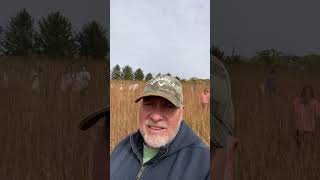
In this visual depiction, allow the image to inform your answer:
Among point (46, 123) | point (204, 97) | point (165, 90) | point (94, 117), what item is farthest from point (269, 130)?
point (204, 97)

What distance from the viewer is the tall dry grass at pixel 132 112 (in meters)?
2.80

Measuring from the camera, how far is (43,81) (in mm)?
1854

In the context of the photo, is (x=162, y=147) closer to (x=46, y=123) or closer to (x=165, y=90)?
(x=165, y=90)

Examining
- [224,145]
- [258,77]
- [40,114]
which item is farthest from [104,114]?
[258,77]

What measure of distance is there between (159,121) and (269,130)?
2.15 ft

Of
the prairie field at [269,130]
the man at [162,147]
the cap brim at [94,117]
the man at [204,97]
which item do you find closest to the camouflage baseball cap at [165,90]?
the man at [162,147]

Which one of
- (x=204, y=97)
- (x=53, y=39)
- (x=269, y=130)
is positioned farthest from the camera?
(x=204, y=97)

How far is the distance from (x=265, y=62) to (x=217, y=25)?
0.26 meters

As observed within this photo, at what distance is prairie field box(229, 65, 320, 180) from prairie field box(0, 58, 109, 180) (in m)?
0.61

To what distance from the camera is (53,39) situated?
6.20 feet

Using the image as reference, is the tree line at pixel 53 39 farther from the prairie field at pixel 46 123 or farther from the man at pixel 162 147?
the man at pixel 162 147

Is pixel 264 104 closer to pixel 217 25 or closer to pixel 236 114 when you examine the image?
pixel 236 114

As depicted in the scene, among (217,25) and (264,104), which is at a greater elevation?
(217,25)

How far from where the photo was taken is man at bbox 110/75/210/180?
2.08 m
